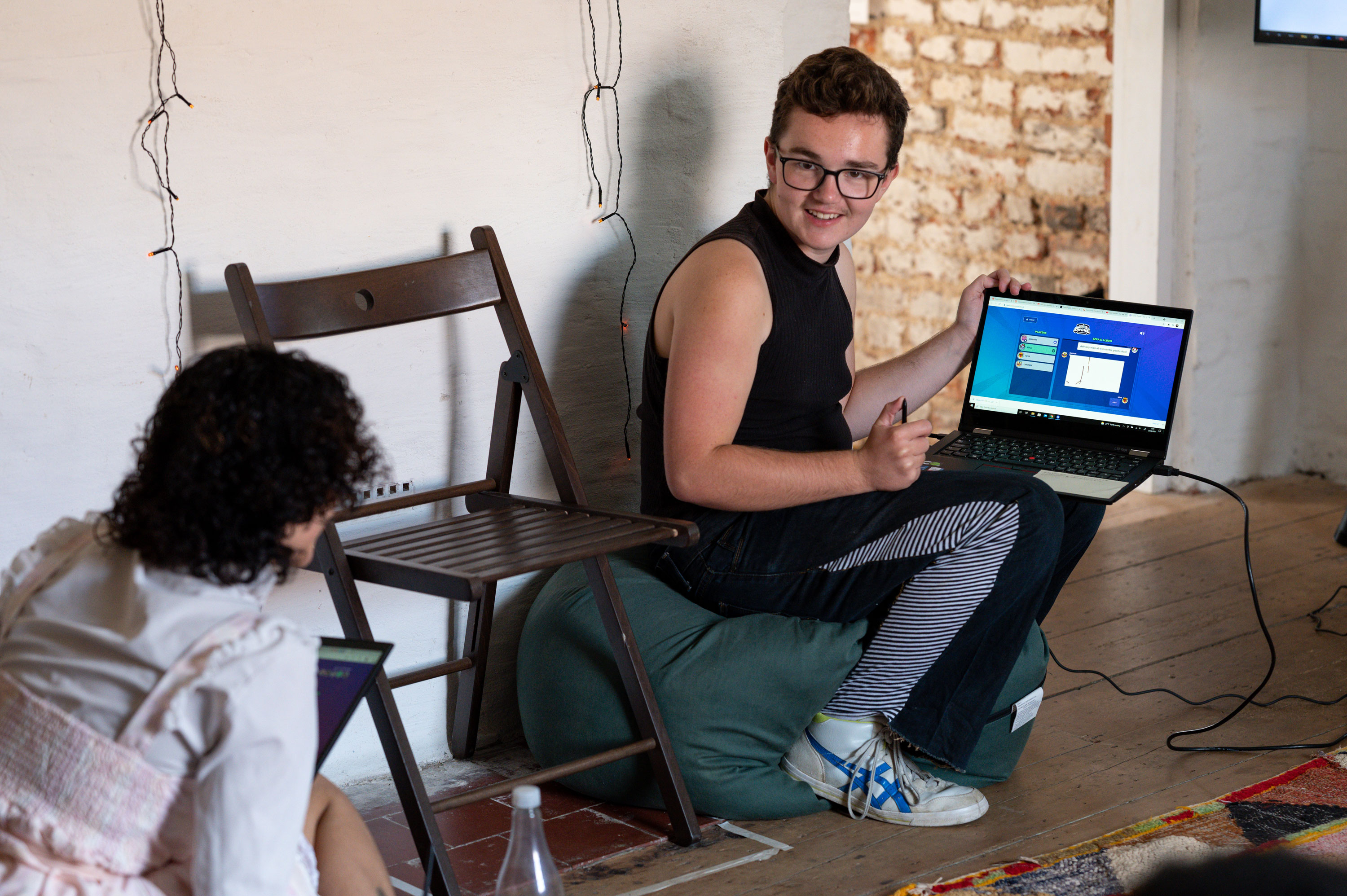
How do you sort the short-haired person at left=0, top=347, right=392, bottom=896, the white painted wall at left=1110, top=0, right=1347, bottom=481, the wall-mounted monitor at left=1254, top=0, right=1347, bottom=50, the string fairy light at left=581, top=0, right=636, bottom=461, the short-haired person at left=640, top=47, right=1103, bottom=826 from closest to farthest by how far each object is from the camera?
1. the short-haired person at left=0, top=347, right=392, bottom=896
2. the short-haired person at left=640, top=47, right=1103, bottom=826
3. the string fairy light at left=581, top=0, right=636, bottom=461
4. the wall-mounted monitor at left=1254, top=0, right=1347, bottom=50
5. the white painted wall at left=1110, top=0, right=1347, bottom=481

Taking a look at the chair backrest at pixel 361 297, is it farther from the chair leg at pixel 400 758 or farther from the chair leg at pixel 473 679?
the chair leg at pixel 473 679

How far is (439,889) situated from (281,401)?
96cm

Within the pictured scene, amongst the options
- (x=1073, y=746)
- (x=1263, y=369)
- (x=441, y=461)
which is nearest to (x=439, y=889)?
(x=441, y=461)

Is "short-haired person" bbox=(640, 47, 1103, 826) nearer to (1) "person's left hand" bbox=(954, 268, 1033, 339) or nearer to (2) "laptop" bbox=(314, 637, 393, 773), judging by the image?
(1) "person's left hand" bbox=(954, 268, 1033, 339)

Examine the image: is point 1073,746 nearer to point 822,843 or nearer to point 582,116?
point 822,843

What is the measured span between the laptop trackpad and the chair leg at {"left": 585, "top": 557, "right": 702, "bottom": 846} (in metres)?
0.69

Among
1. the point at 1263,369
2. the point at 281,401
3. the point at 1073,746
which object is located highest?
the point at 281,401

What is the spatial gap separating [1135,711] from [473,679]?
1233mm

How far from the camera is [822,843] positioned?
82.6 inches

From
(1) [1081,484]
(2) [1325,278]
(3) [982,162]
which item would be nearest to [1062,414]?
(1) [1081,484]

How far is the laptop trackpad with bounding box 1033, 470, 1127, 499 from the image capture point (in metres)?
2.21

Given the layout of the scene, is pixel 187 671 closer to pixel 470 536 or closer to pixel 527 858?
pixel 527 858

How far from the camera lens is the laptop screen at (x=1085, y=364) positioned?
2.41m

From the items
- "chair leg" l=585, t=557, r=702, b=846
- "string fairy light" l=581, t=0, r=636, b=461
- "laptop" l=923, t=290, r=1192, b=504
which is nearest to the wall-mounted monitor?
"laptop" l=923, t=290, r=1192, b=504
